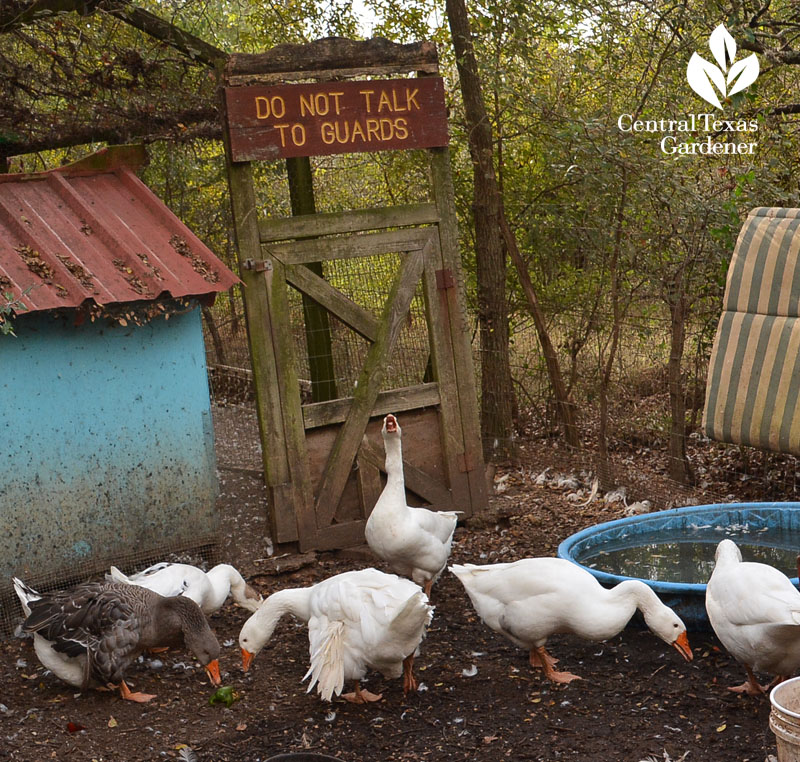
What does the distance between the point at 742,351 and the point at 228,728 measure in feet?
14.0

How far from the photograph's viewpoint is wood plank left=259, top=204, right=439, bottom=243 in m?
6.74

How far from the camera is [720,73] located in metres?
7.38

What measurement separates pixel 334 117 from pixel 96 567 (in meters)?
3.51

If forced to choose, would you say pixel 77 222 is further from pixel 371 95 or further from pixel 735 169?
pixel 735 169

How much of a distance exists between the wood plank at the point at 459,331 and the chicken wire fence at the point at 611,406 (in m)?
0.32

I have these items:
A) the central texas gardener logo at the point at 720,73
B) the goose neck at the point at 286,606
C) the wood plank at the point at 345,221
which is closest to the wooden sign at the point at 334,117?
the wood plank at the point at 345,221

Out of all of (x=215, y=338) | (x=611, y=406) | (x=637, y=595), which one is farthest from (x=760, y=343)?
(x=215, y=338)

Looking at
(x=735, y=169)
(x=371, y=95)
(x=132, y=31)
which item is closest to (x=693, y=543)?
(x=735, y=169)

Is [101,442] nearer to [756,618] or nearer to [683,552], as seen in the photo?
[683,552]

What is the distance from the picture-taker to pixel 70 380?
5.99 metres

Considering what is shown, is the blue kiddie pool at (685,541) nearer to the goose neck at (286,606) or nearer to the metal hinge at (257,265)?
the goose neck at (286,606)

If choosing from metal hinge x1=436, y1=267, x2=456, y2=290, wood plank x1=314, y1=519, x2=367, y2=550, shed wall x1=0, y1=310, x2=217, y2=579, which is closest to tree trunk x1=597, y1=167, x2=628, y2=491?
metal hinge x1=436, y1=267, x2=456, y2=290

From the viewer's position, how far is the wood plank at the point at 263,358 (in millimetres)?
→ 6645

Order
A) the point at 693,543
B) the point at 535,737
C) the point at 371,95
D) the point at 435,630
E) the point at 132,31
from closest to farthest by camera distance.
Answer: the point at 535,737, the point at 435,630, the point at 693,543, the point at 371,95, the point at 132,31
